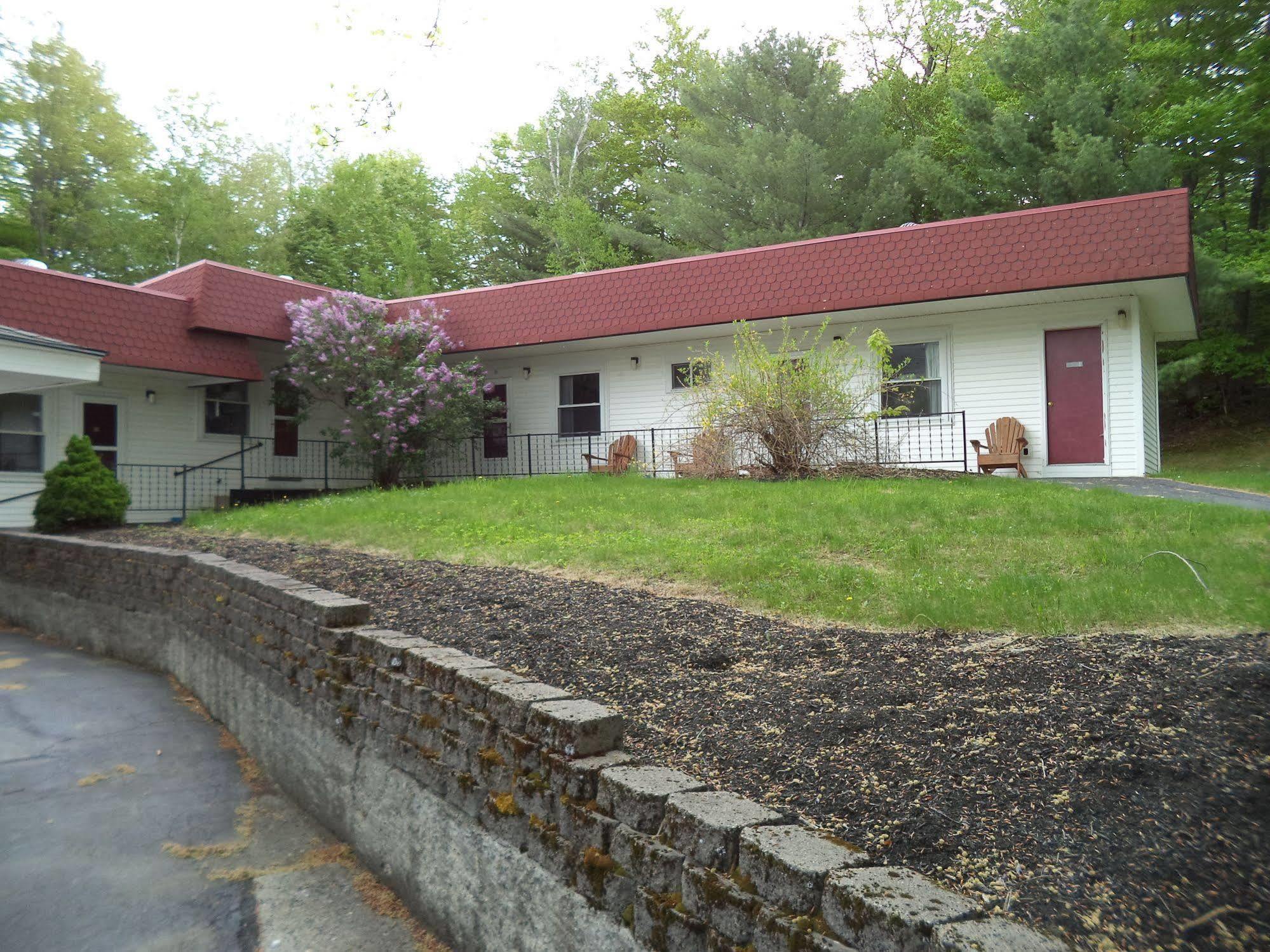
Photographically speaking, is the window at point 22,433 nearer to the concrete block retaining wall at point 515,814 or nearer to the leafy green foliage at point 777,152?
the concrete block retaining wall at point 515,814

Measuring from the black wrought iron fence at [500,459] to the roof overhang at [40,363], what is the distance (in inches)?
191

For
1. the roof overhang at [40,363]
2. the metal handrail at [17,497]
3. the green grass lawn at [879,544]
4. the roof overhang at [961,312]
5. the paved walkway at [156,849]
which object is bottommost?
the paved walkway at [156,849]

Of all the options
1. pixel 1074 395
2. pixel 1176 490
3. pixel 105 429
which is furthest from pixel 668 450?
pixel 105 429

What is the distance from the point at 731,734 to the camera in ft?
12.3

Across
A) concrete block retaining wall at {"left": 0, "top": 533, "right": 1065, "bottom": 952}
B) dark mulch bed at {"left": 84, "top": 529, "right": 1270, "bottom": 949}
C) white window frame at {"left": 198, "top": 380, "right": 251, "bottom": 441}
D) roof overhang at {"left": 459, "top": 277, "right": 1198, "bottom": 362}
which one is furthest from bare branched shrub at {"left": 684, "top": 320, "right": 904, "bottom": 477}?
white window frame at {"left": 198, "top": 380, "right": 251, "bottom": 441}

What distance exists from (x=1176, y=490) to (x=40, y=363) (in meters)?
13.7

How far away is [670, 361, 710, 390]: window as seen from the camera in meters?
15.2

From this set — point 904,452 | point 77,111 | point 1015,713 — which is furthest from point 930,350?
point 77,111

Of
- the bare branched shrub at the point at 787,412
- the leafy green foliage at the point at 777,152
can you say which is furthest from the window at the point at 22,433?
the leafy green foliage at the point at 777,152

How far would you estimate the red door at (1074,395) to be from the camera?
46.6ft

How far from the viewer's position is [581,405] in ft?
61.0

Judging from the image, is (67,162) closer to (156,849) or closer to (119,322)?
(119,322)

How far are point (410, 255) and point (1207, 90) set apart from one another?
2290 cm

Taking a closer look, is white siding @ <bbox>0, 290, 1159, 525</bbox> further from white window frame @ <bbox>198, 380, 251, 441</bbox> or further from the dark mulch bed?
the dark mulch bed
